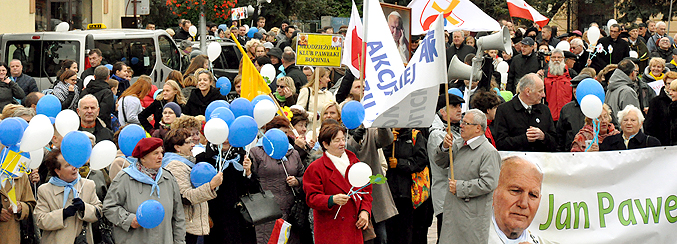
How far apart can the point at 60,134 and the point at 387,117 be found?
9.29 ft

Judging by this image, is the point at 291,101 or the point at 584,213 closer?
the point at 584,213

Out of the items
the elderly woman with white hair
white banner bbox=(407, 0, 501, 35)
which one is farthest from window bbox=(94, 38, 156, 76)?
the elderly woman with white hair

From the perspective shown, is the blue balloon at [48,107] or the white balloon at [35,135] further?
the blue balloon at [48,107]

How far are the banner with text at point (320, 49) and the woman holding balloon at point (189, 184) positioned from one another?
9.00 ft

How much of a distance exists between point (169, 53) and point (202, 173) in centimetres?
939

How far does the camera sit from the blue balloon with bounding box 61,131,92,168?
20.3 feet

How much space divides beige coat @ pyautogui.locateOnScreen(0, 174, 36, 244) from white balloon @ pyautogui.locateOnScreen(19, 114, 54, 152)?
0.32 meters

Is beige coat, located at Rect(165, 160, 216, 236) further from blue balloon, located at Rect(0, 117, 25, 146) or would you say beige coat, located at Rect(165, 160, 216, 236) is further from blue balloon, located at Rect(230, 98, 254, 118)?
blue balloon, located at Rect(0, 117, 25, 146)

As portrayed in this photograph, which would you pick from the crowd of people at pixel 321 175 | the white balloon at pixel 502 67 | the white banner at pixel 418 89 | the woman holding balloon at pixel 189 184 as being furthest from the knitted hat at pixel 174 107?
the white balloon at pixel 502 67

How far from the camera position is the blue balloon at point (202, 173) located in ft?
22.2

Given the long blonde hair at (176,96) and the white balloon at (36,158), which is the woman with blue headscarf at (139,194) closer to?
the white balloon at (36,158)

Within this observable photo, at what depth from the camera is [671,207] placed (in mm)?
7816

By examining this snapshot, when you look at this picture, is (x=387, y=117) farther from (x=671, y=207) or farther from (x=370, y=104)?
(x=671, y=207)

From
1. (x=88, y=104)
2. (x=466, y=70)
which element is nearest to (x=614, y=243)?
(x=466, y=70)
